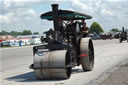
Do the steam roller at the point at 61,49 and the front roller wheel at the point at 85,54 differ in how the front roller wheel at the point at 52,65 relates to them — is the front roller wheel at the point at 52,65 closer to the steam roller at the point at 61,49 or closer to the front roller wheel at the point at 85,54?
the steam roller at the point at 61,49

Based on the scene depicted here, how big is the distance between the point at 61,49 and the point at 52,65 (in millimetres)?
793

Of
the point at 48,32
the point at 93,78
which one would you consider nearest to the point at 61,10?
the point at 48,32

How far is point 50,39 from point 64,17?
159cm

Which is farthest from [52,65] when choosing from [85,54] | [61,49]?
[85,54]

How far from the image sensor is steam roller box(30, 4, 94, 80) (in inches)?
387

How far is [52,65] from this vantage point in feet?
32.2

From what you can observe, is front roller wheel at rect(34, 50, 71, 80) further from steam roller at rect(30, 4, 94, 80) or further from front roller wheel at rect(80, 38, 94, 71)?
front roller wheel at rect(80, 38, 94, 71)

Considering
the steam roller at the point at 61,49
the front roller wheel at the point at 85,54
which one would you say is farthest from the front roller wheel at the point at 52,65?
the front roller wheel at the point at 85,54

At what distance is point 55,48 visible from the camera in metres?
10.4

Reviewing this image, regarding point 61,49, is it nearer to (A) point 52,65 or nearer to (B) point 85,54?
(A) point 52,65

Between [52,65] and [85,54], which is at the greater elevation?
[85,54]

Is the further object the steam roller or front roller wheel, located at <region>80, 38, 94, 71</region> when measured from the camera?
front roller wheel, located at <region>80, 38, 94, 71</region>

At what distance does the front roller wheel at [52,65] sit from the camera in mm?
9758

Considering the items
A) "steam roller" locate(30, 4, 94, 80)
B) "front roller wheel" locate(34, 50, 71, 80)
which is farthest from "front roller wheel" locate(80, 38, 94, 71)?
"front roller wheel" locate(34, 50, 71, 80)
